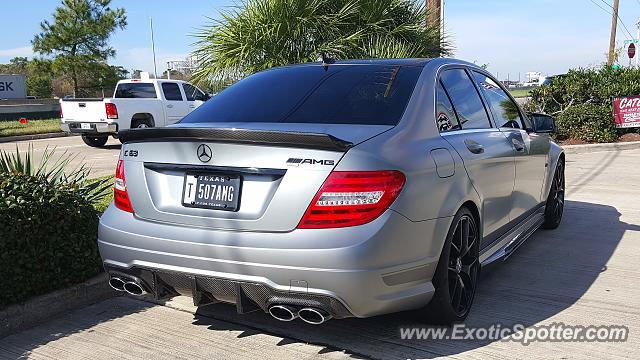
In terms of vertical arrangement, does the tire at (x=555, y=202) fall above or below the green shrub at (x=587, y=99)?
below

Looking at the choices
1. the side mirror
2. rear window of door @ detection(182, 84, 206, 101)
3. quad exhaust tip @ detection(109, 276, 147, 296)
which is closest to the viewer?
quad exhaust tip @ detection(109, 276, 147, 296)

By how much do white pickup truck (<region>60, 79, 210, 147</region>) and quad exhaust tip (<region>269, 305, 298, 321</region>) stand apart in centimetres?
1325

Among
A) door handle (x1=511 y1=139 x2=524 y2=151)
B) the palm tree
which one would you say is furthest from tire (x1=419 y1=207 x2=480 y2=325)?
the palm tree

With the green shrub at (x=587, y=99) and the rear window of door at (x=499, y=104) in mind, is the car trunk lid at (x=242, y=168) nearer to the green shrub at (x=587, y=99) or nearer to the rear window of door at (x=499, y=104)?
the rear window of door at (x=499, y=104)

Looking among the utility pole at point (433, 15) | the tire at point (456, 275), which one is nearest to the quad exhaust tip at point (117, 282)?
the tire at point (456, 275)

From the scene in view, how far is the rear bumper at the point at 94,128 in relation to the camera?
15447 millimetres

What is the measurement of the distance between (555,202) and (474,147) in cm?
267

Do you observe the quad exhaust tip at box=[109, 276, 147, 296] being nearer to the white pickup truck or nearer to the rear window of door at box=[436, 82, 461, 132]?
the rear window of door at box=[436, 82, 461, 132]

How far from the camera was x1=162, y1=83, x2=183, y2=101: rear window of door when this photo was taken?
17172 millimetres

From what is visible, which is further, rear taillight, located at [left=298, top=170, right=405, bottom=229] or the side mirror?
the side mirror

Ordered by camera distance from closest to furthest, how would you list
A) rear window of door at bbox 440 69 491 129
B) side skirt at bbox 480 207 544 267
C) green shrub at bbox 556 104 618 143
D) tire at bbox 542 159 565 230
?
1. rear window of door at bbox 440 69 491 129
2. side skirt at bbox 480 207 544 267
3. tire at bbox 542 159 565 230
4. green shrub at bbox 556 104 618 143

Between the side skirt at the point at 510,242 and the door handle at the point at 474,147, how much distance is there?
675mm

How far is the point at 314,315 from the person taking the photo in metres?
2.82

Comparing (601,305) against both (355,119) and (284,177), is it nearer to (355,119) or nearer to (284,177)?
(355,119)
